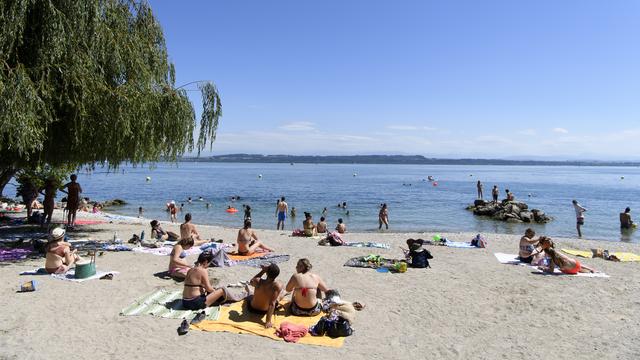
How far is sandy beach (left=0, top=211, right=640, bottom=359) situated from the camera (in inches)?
245

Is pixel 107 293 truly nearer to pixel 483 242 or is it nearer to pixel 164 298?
pixel 164 298

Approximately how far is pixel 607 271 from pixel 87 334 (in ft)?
39.8

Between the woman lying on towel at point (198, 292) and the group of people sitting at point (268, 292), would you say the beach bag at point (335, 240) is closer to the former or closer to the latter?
the group of people sitting at point (268, 292)

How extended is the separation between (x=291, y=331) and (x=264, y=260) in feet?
17.6

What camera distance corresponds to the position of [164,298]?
8117 mm

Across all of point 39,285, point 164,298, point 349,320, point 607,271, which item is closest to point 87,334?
point 164,298

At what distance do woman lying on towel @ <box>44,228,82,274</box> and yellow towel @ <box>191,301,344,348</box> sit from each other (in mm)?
4364

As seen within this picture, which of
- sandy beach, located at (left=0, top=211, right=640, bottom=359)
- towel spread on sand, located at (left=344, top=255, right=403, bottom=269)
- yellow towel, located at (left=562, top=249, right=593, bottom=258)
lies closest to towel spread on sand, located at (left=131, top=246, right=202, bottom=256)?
sandy beach, located at (left=0, top=211, right=640, bottom=359)

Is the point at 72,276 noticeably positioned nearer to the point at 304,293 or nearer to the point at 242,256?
the point at 242,256

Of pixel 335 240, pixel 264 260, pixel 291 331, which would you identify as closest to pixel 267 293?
pixel 291 331

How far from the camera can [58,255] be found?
9.66 metres

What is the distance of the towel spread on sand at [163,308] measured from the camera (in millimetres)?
7305

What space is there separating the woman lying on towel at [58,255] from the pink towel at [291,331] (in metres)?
5.73

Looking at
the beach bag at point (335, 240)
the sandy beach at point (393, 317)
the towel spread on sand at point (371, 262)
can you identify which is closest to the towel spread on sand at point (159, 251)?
the sandy beach at point (393, 317)
